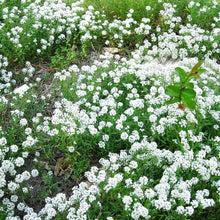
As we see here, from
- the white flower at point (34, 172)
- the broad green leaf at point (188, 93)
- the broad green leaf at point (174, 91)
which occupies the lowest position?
the white flower at point (34, 172)

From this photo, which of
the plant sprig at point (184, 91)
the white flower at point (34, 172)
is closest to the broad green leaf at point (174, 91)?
the plant sprig at point (184, 91)

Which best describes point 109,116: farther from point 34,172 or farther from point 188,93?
point 34,172

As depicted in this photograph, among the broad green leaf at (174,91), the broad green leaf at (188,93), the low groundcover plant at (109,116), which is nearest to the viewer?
the low groundcover plant at (109,116)

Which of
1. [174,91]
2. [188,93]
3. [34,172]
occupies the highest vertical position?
[174,91]

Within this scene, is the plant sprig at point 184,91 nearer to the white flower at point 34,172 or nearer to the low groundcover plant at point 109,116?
the low groundcover plant at point 109,116

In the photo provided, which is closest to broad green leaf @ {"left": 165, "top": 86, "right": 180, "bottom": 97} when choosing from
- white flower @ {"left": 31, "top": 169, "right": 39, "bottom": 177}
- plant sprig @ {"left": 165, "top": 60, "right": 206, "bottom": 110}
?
plant sprig @ {"left": 165, "top": 60, "right": 206, "bottom": 110}

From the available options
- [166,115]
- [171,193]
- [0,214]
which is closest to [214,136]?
[166,115]

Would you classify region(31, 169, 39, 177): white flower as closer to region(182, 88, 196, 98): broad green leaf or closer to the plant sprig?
the plant sprig

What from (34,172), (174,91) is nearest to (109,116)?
(174,91)

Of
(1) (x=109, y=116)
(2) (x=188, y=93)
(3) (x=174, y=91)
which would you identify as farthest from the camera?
(1) (x=109, y=116)

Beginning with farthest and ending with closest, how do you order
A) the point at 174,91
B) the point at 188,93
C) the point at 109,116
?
the point at 109,116 → the point at 174,91 → the point at 188,93

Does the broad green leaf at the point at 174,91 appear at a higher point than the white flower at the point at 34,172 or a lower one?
higher

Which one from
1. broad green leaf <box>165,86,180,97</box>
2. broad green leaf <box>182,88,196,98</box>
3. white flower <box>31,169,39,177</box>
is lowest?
white flower <box>31,169,39,177</box>
